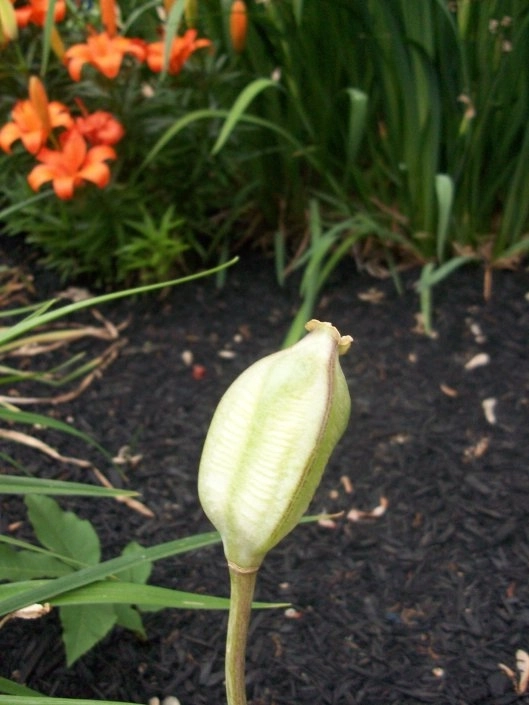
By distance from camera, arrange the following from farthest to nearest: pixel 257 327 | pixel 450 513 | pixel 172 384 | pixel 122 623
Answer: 1. pixel 257 327
2. pixel 172 384
3. pixel 450 513
4. pixel 122 623

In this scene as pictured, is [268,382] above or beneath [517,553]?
above

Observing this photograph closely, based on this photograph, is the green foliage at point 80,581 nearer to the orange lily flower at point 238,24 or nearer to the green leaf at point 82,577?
the green leaf at point 82,577

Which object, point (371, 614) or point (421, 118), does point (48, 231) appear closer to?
point (421, 118)

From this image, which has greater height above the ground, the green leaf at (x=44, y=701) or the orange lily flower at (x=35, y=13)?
the orange lily flower at (x=35, y=13)

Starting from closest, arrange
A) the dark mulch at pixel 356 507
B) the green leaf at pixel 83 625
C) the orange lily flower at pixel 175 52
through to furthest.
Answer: the green leaf at pixel 83 625
the dark mulch at pixel 356 507
the orange lily flower at pixel 175 52

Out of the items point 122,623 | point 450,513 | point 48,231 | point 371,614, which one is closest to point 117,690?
point 122,623

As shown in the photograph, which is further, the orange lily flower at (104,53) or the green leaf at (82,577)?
the orange lily flower at (104,53)

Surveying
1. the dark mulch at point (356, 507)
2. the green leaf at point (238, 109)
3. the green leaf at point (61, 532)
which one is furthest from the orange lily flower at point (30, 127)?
the green leaf at point (61, 532)
